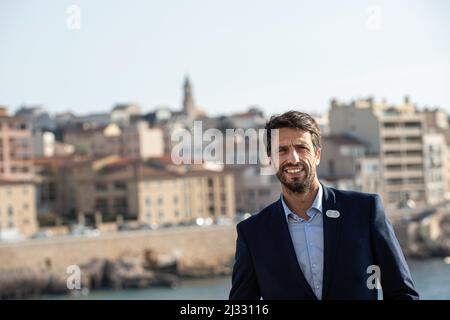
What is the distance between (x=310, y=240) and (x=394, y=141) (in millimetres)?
29664

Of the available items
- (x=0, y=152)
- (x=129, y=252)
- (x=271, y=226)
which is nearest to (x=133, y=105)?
(x=0, y=152)

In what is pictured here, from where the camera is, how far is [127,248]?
24688 mm

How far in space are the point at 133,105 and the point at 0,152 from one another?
1540cm

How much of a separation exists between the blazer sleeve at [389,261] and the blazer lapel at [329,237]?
5 centimetres

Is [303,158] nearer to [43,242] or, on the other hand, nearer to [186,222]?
[43,242]

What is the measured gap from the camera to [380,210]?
53.8 inches

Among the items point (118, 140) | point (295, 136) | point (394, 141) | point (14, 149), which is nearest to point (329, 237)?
point (295, 136)

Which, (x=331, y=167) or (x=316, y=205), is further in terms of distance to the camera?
(x=331, y=167)

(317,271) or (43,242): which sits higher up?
(317,271)

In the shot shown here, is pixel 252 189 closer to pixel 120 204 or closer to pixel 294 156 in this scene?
pixel 120 204

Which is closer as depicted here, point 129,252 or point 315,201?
point 315,201

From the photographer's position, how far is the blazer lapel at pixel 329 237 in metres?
1.33
